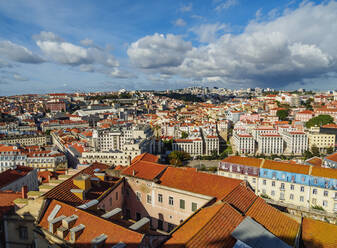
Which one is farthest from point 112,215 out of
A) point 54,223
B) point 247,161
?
point 247,161

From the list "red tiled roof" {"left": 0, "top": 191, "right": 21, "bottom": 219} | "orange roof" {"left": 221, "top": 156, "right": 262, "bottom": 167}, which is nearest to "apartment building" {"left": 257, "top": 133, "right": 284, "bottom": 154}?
"orange roof" {"left": 221, "top": 156, "right": 262, "bottom": 167}

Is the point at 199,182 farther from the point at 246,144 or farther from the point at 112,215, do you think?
the point at 246,144

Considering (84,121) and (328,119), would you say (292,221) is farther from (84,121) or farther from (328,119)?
(84,121)

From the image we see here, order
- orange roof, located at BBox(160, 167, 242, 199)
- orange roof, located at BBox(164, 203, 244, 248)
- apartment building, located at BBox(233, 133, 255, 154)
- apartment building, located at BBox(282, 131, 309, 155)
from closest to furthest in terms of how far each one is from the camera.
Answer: orange roof, located at BBox(164, 203, 244, 248), orange roof, located at BBox(160, 167, 242, 199), apartment building, located at BBox(282, 131, 309, 155), apartment building, located at BBox(233, 133, 255, 154)

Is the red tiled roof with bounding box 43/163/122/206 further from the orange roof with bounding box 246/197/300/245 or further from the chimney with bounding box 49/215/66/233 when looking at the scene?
the orange roof with bounding box 246/197/300/245

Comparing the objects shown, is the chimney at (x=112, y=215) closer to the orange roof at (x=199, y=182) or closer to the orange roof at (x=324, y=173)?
the orange roof at (x=199, y=182)

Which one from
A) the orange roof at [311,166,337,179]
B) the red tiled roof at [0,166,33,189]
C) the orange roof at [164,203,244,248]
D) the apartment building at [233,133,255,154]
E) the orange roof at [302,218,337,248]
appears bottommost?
the apartment building at [233,133,255,154]

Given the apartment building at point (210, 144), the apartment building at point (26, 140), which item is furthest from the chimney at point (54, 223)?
the apartment building at point (26, 140)

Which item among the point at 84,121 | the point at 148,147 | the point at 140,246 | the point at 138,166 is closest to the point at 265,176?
Answer: the point at 138,166
